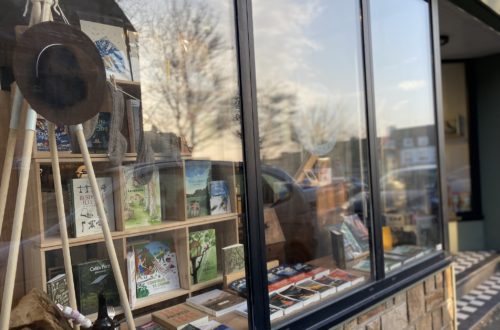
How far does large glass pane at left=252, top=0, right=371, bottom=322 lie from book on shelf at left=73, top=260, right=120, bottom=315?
72cm

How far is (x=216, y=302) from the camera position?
185 cm

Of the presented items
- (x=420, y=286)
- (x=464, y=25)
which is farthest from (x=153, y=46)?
(x=464, y=25)

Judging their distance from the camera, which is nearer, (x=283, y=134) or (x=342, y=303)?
(x=342, y=303)

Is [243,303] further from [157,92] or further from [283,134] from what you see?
[283,134]

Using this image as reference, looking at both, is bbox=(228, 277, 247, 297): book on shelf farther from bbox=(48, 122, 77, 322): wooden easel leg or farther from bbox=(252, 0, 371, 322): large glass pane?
bbox=(48, 122, 77, 322): wooden easel leg

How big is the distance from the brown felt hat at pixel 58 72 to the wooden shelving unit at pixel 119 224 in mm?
357

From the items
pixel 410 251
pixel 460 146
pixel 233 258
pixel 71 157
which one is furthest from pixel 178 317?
pixel 460 146

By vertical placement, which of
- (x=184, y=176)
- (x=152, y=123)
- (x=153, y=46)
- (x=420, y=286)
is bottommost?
(x=420, y=286)

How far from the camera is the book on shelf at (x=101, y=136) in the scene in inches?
64.9

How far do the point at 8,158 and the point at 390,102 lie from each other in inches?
132

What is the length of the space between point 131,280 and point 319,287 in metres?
0.97

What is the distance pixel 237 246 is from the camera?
1.79 metres

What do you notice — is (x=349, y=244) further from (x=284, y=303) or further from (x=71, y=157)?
(x=71, y=157)

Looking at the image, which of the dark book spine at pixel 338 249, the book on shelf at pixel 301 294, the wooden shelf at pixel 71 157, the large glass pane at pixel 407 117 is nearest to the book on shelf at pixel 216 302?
the book on shelf at pixel 301 294
